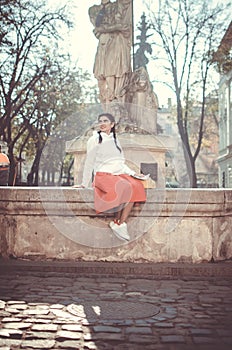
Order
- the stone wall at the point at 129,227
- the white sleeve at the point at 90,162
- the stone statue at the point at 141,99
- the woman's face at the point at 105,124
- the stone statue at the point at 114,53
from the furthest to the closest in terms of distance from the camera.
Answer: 1. the stone statue at the point at 114,53
2. the stone statue at the point at 141,99
3. the woman's face at the point at 105,124
4. the white sleeve at the point at 90,162
5. the stone wall at the point at 129,227

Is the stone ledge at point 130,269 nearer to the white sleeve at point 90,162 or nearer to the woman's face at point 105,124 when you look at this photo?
the white sleeve at point 90,162

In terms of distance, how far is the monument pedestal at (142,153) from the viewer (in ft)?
35.8

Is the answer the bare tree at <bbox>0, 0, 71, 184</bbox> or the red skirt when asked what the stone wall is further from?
the bare tree at <bbox>0, 0, 71, 184</bbox>

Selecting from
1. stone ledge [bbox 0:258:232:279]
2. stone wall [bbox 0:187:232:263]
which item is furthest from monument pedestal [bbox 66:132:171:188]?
stone ledge [bbox 0:258:232:279]

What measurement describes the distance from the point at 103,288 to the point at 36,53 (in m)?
20.3

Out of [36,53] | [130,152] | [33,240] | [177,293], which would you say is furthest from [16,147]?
[177,293]

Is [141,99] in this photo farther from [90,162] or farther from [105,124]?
[90,162]

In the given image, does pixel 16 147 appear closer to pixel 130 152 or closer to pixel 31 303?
pixel 130 152

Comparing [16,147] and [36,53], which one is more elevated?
[36,53]

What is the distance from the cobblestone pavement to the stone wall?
0.31m

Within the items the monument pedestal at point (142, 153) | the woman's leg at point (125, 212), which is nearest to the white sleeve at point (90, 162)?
the woman's leg at point (125, 212)

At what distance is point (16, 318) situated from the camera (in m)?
3.84

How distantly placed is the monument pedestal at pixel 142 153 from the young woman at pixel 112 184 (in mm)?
4426

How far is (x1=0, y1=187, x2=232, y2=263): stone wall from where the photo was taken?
616 centimetres
